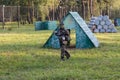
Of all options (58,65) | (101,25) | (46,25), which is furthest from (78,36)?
(46,25)

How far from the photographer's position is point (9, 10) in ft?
157

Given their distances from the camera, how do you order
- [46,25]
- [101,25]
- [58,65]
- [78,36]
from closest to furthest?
[58,65] → [78,36] → [101,25] → [46,25]

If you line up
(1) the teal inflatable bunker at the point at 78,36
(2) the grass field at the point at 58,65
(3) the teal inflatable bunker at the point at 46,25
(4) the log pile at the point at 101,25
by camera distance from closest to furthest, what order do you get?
(2) the grass field at the point at 58,65 → (1) the teal inflatable bunker at the point at 78,36 → (4) the log pile at the point at 101,25 → (3) the teal inflatable bunker at the point at 46,25

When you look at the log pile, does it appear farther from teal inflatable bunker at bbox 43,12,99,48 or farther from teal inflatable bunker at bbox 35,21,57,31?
teal inflatable bunker at bbox 43,12,99,48

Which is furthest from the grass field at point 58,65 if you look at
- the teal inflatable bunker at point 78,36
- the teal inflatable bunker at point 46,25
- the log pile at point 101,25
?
the teal inflatable bunker at point 46,25

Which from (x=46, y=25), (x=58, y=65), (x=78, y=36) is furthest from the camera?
(x=46, y=25)

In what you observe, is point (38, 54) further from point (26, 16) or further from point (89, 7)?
point (89, 7)

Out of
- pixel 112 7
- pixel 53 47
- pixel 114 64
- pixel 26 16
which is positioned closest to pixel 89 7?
pixel 112 7

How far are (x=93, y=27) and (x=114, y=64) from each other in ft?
70.6

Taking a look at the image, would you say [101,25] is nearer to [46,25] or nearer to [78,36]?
[46,25]

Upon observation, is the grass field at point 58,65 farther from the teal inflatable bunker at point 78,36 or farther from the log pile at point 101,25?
the log pile at point 101,25

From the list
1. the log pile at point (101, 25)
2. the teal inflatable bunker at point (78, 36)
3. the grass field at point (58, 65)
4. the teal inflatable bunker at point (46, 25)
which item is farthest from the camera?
the teal inflatable bunker at point (46, 25)

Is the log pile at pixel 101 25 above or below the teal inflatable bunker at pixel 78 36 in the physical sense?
below

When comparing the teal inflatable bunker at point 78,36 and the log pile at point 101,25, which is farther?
the log pile at point 101,25
